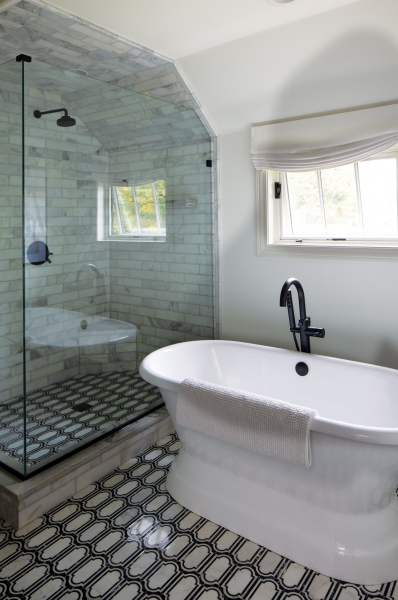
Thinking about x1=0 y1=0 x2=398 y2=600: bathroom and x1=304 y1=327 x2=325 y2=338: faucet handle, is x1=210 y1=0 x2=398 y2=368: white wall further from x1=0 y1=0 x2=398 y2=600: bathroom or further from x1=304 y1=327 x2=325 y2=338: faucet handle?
x1=304 y1=327 x2=325 y2=338: faucet handle

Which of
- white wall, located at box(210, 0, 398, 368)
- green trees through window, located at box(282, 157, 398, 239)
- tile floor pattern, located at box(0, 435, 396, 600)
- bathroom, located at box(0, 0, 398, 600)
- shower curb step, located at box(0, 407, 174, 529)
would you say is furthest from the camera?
green trees through window, located at box(282, 157, 398, 239)

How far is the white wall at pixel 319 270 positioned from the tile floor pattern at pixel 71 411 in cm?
99

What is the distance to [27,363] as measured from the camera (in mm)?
2561

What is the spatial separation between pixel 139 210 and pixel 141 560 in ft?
6.79

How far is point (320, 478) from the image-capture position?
2123mm

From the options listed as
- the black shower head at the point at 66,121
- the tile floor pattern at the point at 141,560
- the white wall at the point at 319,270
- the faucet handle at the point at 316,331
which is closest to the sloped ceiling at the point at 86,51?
the white wall at the point at 319,270

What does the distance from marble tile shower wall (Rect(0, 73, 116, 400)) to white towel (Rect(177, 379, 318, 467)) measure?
900mm

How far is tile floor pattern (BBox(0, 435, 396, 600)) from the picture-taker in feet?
6.47

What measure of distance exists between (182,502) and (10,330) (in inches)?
66.5

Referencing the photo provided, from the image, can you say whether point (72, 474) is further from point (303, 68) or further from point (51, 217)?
point (303, 68)

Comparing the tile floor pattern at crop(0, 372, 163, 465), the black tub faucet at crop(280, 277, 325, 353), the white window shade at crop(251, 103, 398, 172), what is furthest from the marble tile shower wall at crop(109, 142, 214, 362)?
the black tub faucet at crop(280, 277, 325, 353)

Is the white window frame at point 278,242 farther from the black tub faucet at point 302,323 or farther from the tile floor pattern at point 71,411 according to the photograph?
the tile floor pattern at point 71,411

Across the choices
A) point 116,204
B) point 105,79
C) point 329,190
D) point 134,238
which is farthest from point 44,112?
point 329,190

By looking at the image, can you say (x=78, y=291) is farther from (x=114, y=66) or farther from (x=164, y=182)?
(x=114, y=66)
